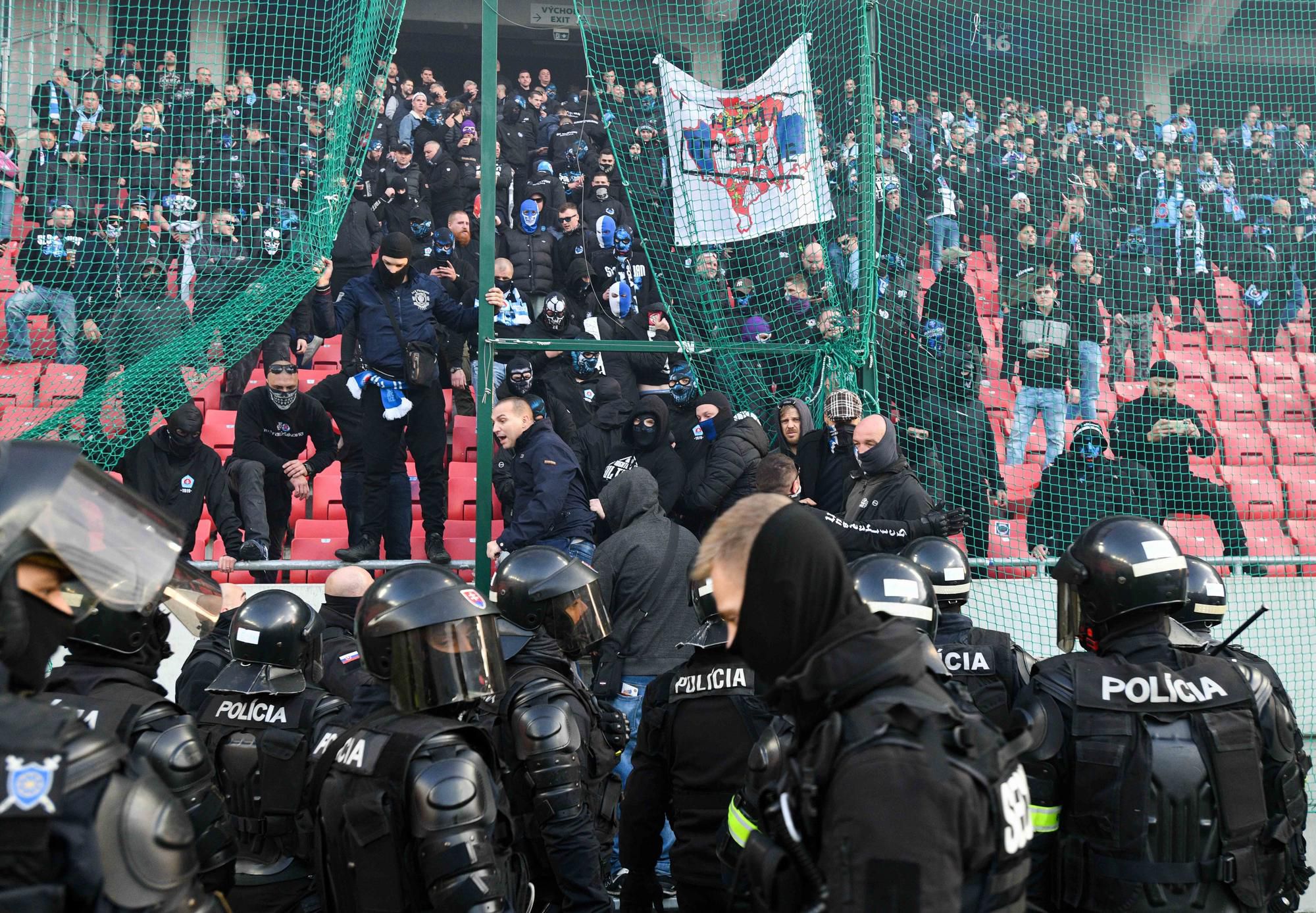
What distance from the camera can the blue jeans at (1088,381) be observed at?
10.1 m

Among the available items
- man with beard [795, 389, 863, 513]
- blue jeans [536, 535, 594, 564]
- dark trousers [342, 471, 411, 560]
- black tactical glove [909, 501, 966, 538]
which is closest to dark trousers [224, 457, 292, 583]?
dark trousers [342, 471, 411, 560]

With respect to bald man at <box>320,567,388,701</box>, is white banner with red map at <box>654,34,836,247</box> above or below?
above

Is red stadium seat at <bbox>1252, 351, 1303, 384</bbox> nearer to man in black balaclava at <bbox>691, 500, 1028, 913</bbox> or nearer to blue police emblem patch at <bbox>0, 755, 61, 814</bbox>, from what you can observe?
man in black balaclava at <bbox>691, 500, 1028, 913</bbox>

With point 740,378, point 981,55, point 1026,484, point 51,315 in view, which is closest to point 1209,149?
point 981,55

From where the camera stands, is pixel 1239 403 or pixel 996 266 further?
pixel 1239 403

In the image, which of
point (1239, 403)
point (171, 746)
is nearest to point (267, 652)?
point (171, 746)

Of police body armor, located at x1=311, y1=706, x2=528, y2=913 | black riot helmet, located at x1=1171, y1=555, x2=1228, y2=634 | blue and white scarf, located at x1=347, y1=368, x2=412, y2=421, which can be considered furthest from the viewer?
blue and white scarf, located at x1=347, y1=368, x2=412, y2=421

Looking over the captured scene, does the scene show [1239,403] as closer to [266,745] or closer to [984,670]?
[984,670]

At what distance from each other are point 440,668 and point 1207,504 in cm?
782

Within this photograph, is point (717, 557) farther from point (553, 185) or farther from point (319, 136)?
point (553, 185)

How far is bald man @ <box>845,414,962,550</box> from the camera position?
7156mm

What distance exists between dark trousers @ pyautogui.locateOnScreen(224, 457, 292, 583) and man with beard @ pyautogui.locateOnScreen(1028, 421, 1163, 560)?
542cm

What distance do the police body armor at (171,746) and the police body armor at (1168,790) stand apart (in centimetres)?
→ 249

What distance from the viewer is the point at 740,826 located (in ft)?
10.4
